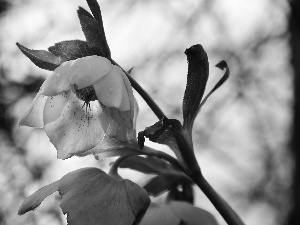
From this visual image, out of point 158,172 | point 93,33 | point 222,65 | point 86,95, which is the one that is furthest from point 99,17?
point 158,172

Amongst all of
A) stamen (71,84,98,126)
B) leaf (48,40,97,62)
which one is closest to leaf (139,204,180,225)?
stamen (71,84,98,126)

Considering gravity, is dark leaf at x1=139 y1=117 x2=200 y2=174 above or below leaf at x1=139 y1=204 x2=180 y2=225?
above

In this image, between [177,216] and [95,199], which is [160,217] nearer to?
[177,216]

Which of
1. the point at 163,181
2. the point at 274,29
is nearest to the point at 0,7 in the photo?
the point at 274,29

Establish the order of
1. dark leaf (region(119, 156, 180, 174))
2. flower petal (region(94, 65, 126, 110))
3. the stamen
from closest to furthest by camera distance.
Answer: flower petal (region(94, 65, 126, 110))
the stamen
dark leaf (region(119, 156, 180, 174))

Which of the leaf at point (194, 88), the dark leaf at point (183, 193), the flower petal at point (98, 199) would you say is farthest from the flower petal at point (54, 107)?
the dark leaf at point (183, 193)

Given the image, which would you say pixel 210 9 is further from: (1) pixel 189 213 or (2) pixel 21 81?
(1) pixel 189 213

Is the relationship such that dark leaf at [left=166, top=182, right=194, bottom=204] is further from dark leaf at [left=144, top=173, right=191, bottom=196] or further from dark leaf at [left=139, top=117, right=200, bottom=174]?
dark leaf at [left=139, top=117, right=200, bottom=174]
